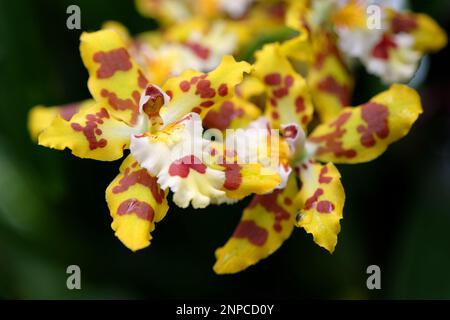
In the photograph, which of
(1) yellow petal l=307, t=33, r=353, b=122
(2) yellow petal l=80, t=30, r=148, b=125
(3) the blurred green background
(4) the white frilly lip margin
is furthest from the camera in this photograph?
(3) the blurred green background

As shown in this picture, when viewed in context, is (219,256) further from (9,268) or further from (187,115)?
(9,268)

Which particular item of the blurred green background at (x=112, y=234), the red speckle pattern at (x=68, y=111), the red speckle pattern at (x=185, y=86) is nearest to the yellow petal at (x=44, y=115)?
the red speckle pattern at (x=68, y=111)

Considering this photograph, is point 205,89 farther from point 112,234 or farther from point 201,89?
point 112,234

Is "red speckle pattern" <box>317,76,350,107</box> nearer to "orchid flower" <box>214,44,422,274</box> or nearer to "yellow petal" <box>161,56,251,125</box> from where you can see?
"orchid flower" <box>214,44,422,274</box>

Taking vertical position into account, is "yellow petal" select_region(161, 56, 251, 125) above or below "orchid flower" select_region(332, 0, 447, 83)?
below

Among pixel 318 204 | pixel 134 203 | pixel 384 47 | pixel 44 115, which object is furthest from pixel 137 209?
pixel 384 47

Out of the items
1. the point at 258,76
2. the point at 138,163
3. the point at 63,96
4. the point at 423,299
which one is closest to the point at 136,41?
the point at 63,96

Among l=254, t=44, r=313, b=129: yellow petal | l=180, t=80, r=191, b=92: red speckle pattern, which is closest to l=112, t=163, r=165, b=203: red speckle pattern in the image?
l=180, t=80, r=191, b=92: red speckle pattern
